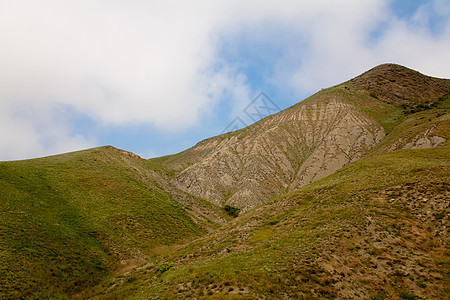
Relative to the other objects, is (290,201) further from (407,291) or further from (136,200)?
(136,200)

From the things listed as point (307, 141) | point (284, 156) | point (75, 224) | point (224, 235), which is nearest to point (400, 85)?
point (307, 141)

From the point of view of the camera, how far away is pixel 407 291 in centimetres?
1370

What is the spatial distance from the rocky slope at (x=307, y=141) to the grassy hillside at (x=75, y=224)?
101 ft

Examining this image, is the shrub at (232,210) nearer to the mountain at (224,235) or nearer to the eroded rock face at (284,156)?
the eroded rock face at (284,156)

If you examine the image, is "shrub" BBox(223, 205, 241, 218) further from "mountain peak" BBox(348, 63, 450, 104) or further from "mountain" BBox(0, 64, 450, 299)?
"mountain peak" BBox(348, 63, 450, 104)

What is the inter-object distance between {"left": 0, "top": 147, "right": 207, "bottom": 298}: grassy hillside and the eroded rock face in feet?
94.3

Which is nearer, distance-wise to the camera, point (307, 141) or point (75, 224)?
point (75, 224)

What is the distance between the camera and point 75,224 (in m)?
30.2

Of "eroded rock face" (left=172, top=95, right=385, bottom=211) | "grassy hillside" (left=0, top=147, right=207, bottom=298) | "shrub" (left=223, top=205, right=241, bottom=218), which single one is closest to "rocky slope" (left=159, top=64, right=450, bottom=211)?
"eroded rock face" (left=172, top=95, right=385, bottom=211)

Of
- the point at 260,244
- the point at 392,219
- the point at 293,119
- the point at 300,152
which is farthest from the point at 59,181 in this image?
the point at 293,119

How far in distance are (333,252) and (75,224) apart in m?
29.2

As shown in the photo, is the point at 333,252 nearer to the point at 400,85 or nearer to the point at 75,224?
the point at 75,224

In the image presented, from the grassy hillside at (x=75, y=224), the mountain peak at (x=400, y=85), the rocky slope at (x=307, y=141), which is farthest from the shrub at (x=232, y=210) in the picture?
the mountain peak at (x=400, y=85)

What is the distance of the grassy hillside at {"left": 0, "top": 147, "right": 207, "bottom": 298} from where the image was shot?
20.2m
